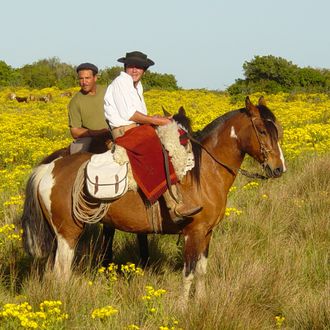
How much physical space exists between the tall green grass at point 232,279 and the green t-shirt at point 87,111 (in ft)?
4.92

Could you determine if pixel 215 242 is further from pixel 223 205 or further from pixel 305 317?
pixel 305 317

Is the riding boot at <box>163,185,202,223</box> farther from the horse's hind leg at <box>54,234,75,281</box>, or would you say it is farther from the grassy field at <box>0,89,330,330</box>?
the horse's hind leg at <box>54,234,75,281</box>

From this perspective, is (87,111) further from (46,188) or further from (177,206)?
(177,206)

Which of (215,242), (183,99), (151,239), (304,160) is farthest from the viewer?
(183,99)

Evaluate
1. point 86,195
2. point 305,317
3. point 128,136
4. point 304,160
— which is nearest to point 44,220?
point 86,195

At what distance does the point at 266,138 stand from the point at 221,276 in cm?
149

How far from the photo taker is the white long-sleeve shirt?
5410mm

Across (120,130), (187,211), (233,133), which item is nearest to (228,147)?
(233,133)

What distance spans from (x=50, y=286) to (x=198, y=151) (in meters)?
1.87

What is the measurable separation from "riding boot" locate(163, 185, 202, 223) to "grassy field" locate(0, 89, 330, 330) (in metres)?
0.64

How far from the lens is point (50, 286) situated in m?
5.01

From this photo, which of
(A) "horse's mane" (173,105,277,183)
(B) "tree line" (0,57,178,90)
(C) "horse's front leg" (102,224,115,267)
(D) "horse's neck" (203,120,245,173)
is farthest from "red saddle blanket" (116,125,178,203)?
(B) "tree line" (0,57,178,90)

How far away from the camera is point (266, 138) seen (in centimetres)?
531

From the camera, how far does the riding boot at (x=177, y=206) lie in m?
5.24
